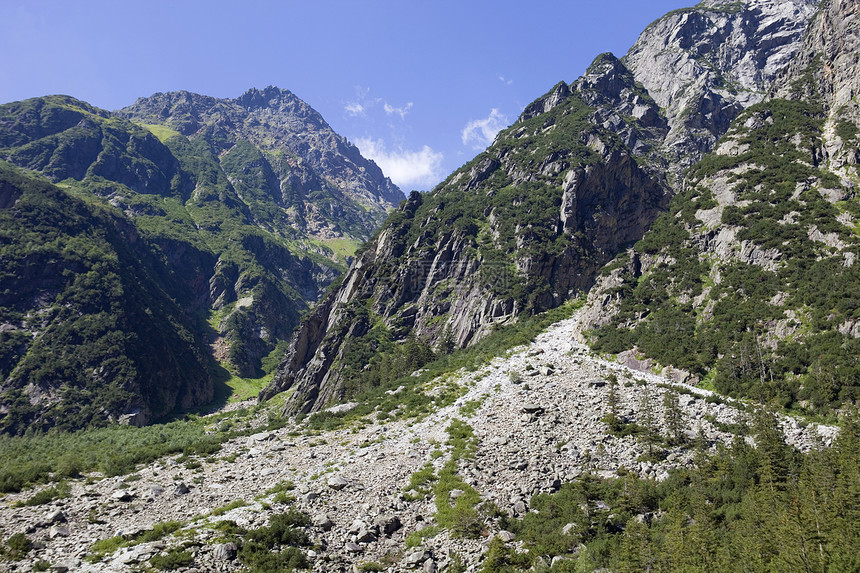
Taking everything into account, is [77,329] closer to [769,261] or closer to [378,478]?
[378,478]

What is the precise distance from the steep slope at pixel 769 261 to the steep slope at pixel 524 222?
20694mm

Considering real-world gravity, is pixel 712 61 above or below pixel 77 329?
above

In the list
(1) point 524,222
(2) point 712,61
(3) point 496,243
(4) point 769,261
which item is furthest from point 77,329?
(2) point 712,61

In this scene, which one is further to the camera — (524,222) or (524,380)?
(524,222)

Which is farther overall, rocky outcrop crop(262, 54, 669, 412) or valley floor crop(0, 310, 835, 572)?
rocky outcrop crop(262, 54, 669, 412)

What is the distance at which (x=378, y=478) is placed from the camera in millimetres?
33750

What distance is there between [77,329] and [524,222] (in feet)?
392

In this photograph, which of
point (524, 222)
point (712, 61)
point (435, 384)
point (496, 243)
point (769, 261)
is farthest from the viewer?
point (712, 61)

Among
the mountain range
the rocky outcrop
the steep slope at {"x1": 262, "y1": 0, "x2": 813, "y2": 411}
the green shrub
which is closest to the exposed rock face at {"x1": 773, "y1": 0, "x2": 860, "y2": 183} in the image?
the mountain range

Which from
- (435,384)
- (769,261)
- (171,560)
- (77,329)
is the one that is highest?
(769,261)

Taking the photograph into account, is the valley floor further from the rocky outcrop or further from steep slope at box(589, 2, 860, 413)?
the rocky outcrop

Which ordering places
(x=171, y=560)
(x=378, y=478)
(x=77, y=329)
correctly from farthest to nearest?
(x=77, y=329)
(x=378, y=478)
(x=171, y=560)

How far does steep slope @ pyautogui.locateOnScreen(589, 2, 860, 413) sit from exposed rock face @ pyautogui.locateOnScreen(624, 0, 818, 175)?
50.1 meters

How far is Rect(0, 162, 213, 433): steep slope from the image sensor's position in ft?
351
